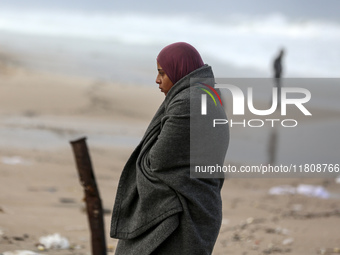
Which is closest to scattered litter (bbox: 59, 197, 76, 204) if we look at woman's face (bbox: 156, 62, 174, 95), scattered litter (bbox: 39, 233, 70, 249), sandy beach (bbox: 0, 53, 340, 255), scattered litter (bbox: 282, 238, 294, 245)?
sandy beach (bbox: 0, 53, 340, 255)

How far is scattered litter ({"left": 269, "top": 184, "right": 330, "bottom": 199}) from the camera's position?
8.57m

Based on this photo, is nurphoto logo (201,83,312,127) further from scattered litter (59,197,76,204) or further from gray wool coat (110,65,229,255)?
scattered litter (59,197,76,204)

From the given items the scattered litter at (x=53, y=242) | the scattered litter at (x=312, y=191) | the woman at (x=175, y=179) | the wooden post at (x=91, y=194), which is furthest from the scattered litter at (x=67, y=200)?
the woman at (x=175, y=179)

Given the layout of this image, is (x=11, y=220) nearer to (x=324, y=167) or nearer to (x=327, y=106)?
(x=324, y=167)

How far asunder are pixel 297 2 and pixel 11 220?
41.8 m

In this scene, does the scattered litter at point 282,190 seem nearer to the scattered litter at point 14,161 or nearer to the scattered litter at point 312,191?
the scattered litter at point 312,191

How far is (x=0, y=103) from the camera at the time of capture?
1566 centimetres

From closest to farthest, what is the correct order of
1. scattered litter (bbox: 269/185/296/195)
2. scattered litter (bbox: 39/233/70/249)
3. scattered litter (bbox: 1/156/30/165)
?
scattered litter (bbox: 39/233/70/249) < scattered litter (bbox: 269/185/296/195) < scattered litter (bbox: 1/156/30/165)

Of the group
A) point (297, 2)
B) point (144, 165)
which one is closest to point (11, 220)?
point (144, 165)

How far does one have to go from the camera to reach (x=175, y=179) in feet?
8.70

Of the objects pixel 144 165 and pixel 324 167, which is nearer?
pixel 144 165

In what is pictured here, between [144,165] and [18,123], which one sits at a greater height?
[144,165]

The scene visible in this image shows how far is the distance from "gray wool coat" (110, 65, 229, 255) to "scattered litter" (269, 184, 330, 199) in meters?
6.06

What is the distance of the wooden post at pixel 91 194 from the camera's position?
13.5 ft
